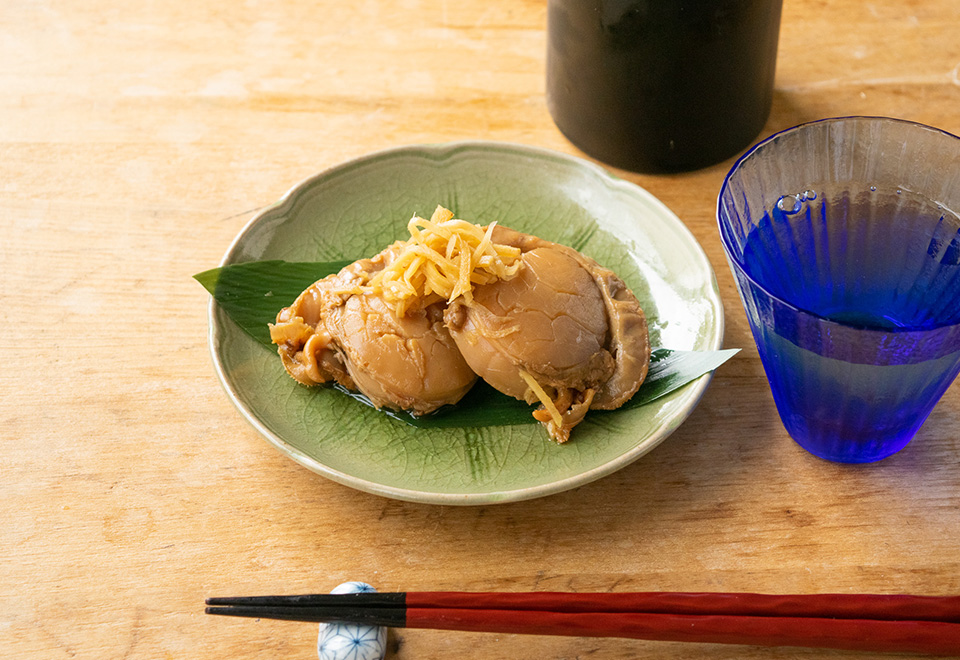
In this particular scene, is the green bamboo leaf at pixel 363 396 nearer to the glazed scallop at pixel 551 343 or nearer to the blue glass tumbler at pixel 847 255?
the glazed scallop at pixel 551 343

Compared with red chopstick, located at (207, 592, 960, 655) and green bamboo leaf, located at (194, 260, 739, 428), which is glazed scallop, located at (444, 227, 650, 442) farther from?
red chopstick, located at (207, 592, 960, 655)

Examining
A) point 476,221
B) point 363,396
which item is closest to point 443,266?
point 363,396

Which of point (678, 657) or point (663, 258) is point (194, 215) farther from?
point (678, 657)

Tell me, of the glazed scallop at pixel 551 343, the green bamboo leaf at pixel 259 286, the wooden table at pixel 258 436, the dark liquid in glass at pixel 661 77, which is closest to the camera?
the wooden table at pixel 258 436

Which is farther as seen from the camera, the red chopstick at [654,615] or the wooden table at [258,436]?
the wooden table at [258,436]

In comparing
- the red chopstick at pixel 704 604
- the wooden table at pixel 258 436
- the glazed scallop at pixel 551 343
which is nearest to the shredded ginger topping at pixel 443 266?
the glazed scallop at pixel 551 343

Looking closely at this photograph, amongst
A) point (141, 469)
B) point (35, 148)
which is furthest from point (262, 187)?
point (141, 469)
